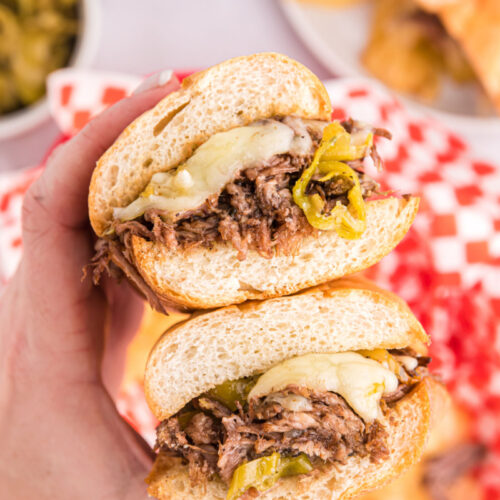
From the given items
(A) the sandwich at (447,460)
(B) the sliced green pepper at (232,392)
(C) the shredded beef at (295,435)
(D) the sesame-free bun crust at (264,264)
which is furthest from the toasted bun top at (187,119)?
(A) the sandwich at (447,460)

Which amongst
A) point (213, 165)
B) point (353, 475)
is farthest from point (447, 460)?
point (213, 165)

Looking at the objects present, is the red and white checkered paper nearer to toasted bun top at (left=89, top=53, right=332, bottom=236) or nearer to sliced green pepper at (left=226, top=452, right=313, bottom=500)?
toasted bun top at (left=89, top=53, right=332, bottom=236)

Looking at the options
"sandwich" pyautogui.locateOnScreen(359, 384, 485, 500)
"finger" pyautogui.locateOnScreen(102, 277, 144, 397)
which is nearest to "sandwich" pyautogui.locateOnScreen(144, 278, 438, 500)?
"finger" pyautogui.locateOnScreen(102, 277, 144, 397)

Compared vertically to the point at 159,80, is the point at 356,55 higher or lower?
lower

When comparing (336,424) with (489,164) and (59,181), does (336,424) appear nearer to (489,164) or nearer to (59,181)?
(59,181)

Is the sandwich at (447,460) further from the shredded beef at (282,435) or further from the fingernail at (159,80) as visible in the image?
the fingernail at (159,80)

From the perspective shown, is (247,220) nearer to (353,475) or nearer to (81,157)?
(81,157)
